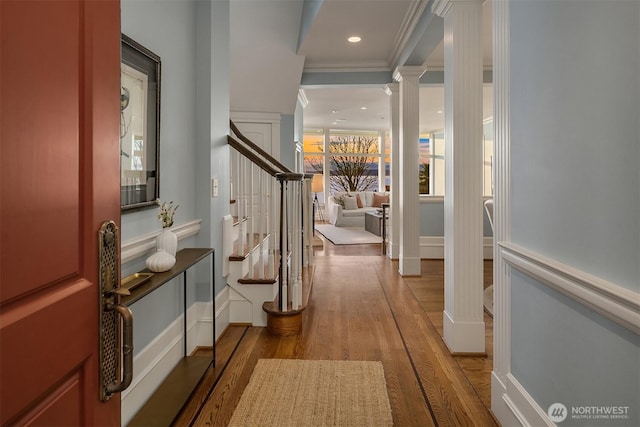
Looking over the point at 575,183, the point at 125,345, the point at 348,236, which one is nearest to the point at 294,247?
the point at 575,183

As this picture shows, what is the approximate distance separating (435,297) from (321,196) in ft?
27.8

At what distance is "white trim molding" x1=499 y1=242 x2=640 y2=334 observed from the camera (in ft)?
3.19

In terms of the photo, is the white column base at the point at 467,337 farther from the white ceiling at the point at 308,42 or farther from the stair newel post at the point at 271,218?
the white ceiling at the point at 308,42

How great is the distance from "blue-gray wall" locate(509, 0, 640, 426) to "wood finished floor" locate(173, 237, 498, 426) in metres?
0.51

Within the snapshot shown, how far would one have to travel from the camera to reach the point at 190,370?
225 centimetres

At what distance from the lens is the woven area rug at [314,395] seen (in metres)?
1.84

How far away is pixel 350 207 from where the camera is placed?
1070 centimetres

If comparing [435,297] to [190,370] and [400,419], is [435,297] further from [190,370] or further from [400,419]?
[190,370]

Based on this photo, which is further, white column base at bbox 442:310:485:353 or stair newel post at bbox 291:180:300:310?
stair newel post at bbox 291:180:300:310

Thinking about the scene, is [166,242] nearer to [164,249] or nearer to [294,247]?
[164,249]

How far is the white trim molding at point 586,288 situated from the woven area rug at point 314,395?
0.98m

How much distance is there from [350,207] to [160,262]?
897 centimetres

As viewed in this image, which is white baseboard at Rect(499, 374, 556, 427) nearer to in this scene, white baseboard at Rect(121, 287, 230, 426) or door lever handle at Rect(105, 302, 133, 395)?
door lever handle at Rect(105, 302, 133, 395)

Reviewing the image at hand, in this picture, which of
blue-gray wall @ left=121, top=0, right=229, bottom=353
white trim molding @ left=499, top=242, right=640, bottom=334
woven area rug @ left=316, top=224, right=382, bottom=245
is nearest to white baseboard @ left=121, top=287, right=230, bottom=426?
blue-gray wall @ left=121, top=0, right=229, bottom=353
